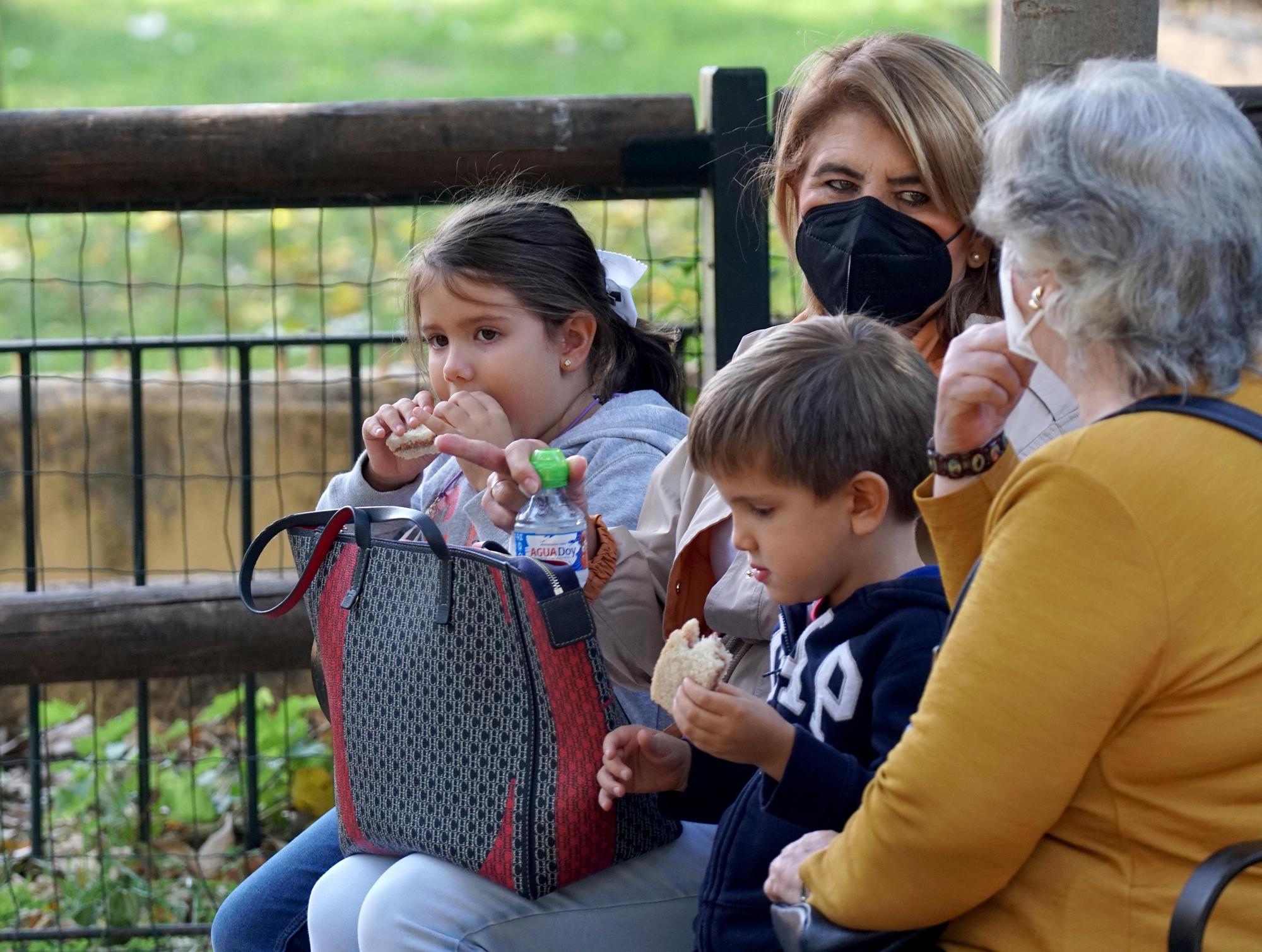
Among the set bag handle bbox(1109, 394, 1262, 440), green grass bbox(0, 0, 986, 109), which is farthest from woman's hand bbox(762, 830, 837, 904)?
green grass bbox(0, 0, 986, 109)

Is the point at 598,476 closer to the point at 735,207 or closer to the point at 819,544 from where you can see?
the point at 819,544

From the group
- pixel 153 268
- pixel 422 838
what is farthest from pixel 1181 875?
pixel 153 268

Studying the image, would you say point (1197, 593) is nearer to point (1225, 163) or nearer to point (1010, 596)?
point (1010, 596)

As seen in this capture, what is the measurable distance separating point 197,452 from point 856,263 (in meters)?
2.98

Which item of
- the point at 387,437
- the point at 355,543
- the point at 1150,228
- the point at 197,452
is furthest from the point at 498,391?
the point at 197,452

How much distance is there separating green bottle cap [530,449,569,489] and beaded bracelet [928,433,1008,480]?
2.15 ft

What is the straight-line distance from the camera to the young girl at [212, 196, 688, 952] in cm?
244

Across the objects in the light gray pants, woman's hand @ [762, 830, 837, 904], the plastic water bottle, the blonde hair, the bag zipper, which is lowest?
the light gray pants

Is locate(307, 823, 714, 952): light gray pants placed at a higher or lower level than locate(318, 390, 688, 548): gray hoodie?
lower

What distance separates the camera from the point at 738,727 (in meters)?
1.67

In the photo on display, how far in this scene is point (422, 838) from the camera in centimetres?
206

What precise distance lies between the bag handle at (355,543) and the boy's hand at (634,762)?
291 millimetres

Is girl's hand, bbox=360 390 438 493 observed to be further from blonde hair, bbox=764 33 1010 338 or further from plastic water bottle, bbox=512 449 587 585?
blonde hair, bbox=764 33 1010 338

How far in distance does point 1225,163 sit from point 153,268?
8.51 meters
